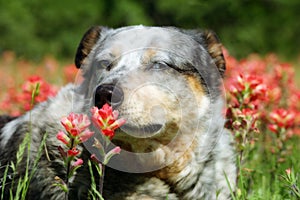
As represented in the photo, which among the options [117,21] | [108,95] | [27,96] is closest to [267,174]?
[108,95]

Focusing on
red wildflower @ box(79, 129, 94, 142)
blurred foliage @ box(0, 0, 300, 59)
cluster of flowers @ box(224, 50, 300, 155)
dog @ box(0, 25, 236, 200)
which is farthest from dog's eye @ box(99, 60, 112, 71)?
blurred foliage @ box(0, 0, 300, 59)

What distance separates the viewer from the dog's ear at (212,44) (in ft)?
11.5

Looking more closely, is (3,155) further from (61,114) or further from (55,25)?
(55,25)

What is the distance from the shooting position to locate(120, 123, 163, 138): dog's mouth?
2703mm

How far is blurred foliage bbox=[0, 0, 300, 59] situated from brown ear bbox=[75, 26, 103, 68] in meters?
9.29

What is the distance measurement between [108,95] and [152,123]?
0.39 meters

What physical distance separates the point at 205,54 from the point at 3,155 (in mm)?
1529

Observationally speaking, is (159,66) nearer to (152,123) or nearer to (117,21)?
(152,123)

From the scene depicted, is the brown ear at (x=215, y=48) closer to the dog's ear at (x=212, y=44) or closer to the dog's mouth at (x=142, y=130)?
the dog's ear at (x=212, y=44)

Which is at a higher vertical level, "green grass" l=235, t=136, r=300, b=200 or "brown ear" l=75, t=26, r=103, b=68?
"brown ear" l=75, t=26, r=103, b=68

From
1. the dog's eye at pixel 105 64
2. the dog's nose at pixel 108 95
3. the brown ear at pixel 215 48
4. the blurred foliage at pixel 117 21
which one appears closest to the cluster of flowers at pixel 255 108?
the brown ear at pixel 215 48

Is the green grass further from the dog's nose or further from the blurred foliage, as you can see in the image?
the blurred foliage

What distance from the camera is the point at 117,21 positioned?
15.9 meters

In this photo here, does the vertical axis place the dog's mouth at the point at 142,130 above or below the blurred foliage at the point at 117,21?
below
